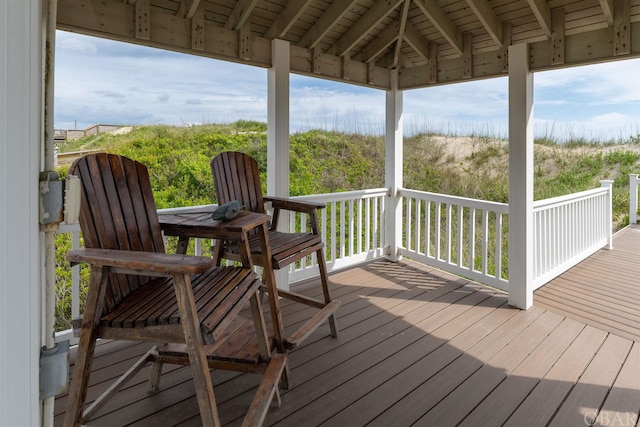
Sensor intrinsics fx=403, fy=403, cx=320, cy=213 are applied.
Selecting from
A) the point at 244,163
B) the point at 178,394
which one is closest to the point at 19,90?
the point at 178,394

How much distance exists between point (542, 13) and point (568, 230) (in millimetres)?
2529

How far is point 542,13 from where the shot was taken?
3037 mm

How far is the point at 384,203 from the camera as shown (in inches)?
186

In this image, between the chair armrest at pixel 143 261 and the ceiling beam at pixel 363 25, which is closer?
the chair armrest at pixel 143 261

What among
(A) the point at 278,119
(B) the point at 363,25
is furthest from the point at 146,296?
(B) the point at 363,25

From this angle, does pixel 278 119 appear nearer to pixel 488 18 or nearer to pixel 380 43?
pixel 380 43

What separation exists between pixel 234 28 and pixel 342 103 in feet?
14.6

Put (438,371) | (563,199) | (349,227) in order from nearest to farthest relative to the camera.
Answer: (438,371), (563,199), (349,227)

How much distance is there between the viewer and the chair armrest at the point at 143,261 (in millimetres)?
1321

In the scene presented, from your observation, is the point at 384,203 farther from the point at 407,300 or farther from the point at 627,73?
the point at 627,73

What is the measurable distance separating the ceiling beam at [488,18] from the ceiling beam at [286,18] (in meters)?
1.32

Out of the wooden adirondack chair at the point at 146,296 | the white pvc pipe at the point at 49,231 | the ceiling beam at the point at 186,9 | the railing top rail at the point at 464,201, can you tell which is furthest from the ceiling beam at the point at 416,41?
the white pvc pipe at the point at 49,231

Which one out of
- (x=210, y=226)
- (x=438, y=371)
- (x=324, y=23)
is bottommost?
(x=438, y=371)

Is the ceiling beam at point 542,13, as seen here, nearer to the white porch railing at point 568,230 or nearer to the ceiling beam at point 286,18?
the white porch railing at point 568,230
